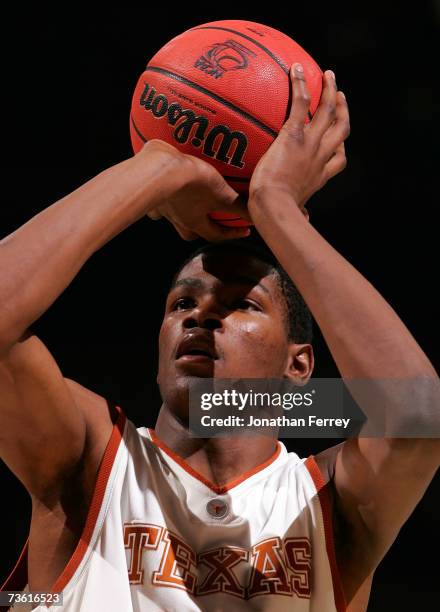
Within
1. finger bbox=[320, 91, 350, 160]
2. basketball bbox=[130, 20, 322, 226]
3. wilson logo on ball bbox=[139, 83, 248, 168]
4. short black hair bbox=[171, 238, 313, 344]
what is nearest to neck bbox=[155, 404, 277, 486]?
short black hair bbox=[171, 238, 313, 344]

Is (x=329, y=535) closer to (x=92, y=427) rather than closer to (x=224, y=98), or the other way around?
(x=92, y=427)

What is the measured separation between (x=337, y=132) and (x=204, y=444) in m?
0.93

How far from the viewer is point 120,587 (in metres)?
2.41

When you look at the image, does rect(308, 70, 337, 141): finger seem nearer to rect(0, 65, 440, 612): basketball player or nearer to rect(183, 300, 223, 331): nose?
rect(0, 65, 440, 612): basketball player

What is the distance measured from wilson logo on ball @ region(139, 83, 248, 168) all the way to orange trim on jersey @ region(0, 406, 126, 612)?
74cm

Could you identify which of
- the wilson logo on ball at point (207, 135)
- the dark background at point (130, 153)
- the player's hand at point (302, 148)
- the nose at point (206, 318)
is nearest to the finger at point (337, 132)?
the player's hand at point (302, 148)

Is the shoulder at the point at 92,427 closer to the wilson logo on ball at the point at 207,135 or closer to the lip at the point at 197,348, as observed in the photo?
the lip at the point at 197,348

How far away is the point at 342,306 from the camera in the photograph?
236cm

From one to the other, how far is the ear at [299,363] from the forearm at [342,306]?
605 mm

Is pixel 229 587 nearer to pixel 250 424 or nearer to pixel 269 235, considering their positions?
pixel 250 424

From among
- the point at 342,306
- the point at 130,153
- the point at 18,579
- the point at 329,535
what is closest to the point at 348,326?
the point at 342,306

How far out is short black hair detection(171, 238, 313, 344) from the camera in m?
2.95

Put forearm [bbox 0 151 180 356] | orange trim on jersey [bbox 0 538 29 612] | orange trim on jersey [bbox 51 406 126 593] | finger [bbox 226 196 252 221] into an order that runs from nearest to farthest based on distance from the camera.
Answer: forearm [bbox 0 151 180 356]
orange trim on jersey [bbox 51 406 126 593]
orange trim on jersey [bbox 0 538 29 612]
finger [bbox 226 196 252 221]

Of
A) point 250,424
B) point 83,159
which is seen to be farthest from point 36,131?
point 250,424
